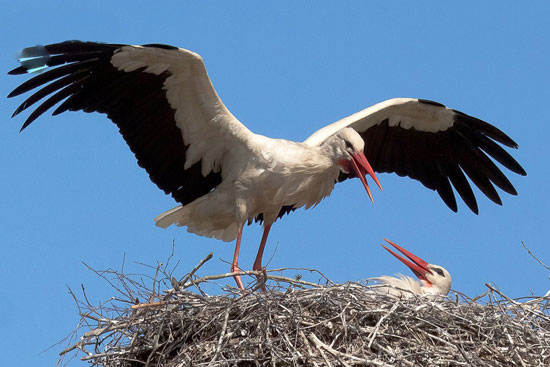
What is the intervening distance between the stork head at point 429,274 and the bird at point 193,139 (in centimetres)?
69

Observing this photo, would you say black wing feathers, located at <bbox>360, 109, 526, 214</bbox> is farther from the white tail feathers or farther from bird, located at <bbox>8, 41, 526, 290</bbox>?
the white tail feathers

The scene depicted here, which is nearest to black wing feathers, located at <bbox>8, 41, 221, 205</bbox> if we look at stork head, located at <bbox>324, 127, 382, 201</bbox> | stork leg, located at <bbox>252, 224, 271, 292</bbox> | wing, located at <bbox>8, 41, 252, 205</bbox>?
wing, located at <bbox>8, 41, 252, 205</bbox>

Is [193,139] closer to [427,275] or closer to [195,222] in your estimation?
[195,222]

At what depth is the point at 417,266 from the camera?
7695 millimetres

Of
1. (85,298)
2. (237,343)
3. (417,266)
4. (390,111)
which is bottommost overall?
(237,343)

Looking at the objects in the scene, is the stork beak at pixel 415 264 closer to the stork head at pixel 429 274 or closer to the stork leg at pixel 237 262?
the stork head at pixel 429 274

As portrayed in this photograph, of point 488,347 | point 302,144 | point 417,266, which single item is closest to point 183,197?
point 302,144

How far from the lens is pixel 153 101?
300 inches

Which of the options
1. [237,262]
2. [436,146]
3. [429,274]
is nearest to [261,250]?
[237,262]

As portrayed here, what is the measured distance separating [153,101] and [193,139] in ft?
1.26

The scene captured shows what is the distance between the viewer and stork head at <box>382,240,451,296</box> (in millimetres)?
7539

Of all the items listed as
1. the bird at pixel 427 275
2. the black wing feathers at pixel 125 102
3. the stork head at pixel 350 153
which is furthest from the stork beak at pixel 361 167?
the black wing feathers at pixel 125 102

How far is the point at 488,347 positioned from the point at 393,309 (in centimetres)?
53

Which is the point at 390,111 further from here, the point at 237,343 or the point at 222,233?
the point at 237,343
